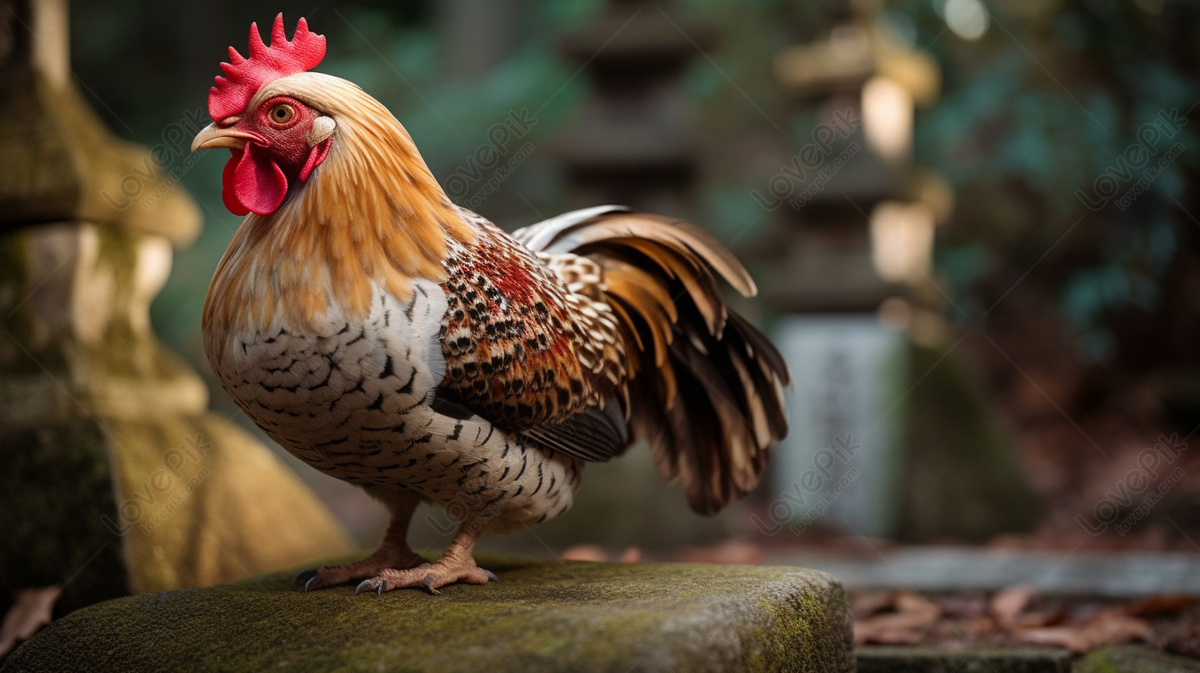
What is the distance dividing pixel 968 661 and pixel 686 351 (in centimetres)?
137

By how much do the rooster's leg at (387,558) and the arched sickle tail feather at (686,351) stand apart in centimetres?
77

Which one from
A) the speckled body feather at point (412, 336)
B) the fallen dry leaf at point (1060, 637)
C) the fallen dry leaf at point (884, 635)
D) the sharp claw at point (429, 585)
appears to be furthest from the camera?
the fallen dry leaf at point (884, 635)

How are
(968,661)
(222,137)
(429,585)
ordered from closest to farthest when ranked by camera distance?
(222,137) < (429,585) < (968,661)

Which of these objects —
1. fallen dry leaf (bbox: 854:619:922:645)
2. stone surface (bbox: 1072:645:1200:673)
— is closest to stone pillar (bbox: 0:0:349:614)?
fallen dry leaf (bbox: 854:619:922:645)

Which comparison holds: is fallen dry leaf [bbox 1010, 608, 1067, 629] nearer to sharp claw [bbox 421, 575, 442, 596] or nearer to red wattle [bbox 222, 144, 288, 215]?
sharp claw [bbox 421, 575, 442, 596]

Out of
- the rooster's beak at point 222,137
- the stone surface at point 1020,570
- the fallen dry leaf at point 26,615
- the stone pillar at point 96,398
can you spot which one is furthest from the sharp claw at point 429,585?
the stone surface at point 1020,570

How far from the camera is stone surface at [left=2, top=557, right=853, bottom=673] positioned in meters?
1.87

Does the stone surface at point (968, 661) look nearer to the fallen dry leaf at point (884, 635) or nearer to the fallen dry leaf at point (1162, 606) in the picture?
the fallen dry leaf at point (884, 635)

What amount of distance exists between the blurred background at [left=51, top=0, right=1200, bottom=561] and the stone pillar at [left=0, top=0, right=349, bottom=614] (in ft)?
6.92

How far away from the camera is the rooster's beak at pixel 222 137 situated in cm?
231

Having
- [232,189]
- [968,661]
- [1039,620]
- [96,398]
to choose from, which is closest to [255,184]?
[232,189]

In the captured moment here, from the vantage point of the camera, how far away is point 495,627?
6.53 feet

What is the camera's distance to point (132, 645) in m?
2.33

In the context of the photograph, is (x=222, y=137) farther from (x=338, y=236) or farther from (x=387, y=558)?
(x=387, y=558)
